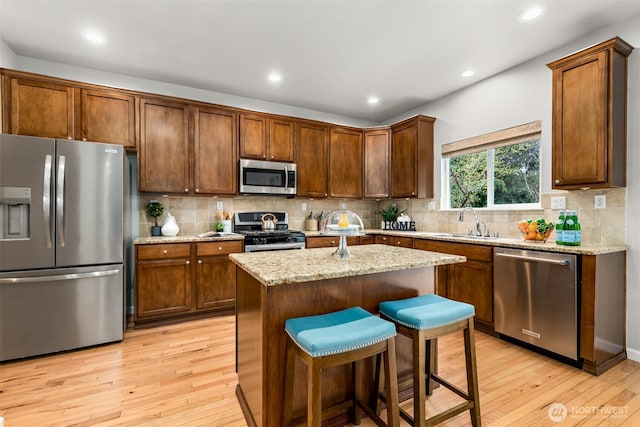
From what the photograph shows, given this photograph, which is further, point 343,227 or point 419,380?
point 343,227

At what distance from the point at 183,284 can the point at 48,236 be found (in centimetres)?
125

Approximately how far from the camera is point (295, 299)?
1.57 meters

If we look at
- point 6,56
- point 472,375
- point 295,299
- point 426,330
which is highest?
point 6,56

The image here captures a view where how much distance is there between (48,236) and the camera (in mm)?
2504

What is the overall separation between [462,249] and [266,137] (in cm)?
278

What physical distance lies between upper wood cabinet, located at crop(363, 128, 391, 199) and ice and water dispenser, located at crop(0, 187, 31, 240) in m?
3.93

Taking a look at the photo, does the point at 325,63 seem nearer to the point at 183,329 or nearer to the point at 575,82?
the point at 575,82

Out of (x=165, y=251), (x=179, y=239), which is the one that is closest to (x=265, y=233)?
(x=179, y=239)

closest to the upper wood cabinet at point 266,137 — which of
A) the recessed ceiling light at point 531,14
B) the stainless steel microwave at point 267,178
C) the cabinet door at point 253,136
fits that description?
the cabinet door at point 253,136

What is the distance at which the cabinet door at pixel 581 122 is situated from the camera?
2.36 meters

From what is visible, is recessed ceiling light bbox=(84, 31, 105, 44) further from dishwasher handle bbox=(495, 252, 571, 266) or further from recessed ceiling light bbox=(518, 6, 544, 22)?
dishwasher handle bbox=(495, 252, 571, 266)

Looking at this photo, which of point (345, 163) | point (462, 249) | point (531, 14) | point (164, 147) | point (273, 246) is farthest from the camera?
point (345, 163)

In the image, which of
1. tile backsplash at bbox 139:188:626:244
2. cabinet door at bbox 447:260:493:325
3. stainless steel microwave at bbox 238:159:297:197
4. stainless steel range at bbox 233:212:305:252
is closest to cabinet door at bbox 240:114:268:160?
stainless steel microwave at bbox 238:159:297:197

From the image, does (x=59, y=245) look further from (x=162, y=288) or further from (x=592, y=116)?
(x=592, y=116)
